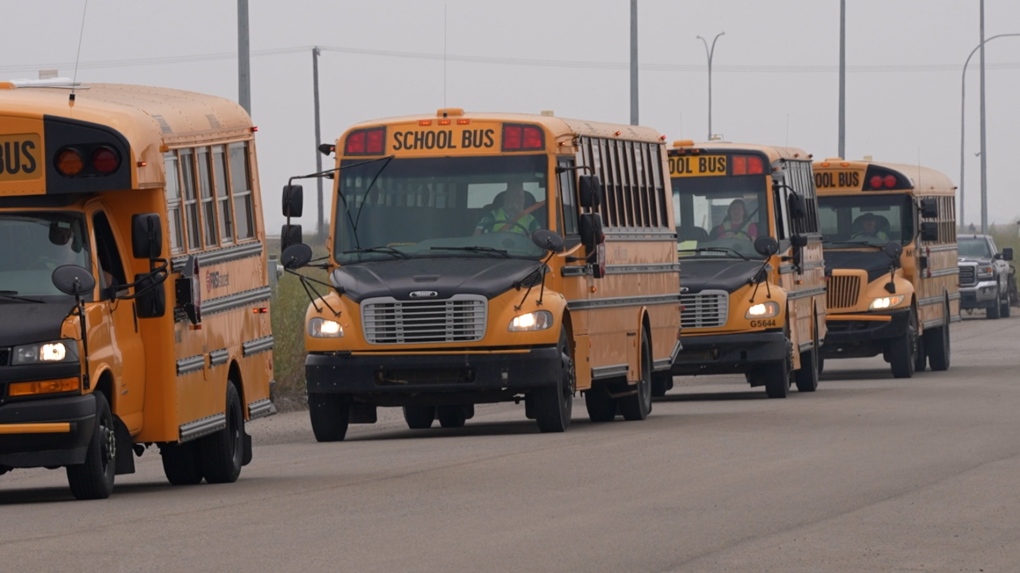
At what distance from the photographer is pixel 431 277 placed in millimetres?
18422

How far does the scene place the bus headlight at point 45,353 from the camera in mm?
12320

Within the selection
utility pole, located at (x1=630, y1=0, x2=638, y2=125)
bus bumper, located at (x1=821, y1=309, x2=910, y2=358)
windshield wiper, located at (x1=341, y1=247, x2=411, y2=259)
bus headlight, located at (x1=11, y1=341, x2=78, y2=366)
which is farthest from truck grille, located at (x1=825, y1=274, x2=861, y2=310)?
bus headlight, located at (x1=11, y1=341, x2=78, y2=366)

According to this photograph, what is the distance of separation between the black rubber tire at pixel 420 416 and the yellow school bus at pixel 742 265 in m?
4.23

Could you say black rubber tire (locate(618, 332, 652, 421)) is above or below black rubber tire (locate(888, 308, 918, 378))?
above

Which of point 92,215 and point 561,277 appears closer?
point 92,215

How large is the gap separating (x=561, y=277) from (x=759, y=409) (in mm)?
4399

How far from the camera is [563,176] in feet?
64.3

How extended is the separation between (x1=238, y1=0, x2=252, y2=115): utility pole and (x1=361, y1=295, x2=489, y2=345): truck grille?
847 cm

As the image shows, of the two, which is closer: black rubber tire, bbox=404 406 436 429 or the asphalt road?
the asphalt road

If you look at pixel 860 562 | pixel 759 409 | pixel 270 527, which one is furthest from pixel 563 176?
pixel 860 562

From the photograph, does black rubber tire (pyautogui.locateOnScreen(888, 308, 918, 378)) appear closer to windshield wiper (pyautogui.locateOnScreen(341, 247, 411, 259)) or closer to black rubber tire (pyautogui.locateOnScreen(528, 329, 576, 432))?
black rubber tire (pyautogui.locateOnScreen(528, 329, 576, 432))

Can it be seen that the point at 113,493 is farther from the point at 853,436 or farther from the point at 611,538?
the point at 853,436

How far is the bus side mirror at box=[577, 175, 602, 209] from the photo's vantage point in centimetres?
1950

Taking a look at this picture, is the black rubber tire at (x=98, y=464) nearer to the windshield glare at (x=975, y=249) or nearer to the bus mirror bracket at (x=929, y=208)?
the bus mirror bracket at (x=929, y=208)
